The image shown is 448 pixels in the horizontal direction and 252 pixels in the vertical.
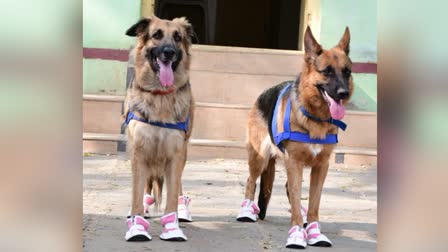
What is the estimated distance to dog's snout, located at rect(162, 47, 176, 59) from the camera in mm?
5168

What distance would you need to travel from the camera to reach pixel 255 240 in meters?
5.44

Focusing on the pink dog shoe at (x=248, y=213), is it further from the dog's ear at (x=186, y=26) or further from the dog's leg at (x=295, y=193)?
the dog's ear at (x=186, y=26)

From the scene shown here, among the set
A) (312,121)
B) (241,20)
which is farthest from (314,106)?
(241,20)

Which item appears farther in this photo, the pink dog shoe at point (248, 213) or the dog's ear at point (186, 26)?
the pink dog shoe at point (248, 213)

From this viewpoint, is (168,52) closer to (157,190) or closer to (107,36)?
(157,190)

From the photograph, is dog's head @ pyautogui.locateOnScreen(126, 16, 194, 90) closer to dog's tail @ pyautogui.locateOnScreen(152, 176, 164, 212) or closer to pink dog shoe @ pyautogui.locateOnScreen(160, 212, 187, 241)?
dog's tail @ pyautogui.locateOnScreen(152, 176, 164, 212)

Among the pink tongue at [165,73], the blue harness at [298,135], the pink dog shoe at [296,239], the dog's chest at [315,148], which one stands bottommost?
the pink dog shoe at [296,239]

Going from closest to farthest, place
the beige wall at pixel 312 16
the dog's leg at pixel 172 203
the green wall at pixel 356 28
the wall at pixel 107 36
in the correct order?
1. the dog's leg at pixel 172 203
2. the wall at pixel 107 36
3. the green wall at pixel 356 28
4. the beige wall at pixel 312 16

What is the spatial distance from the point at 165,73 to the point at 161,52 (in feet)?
0.56

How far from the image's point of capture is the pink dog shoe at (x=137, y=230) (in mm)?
5109

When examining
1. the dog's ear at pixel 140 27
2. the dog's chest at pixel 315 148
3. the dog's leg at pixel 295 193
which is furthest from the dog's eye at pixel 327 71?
the dog's ear at pixel 140 27

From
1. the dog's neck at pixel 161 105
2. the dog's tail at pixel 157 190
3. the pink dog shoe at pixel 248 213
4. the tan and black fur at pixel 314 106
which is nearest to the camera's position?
the tan and black fur at pixel 314 106

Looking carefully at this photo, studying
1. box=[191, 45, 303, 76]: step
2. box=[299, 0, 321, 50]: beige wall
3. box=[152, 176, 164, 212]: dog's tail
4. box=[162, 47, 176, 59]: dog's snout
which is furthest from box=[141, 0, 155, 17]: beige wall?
box=[162, 47, 176, 59]: dog's snout

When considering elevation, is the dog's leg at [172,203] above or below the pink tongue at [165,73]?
below
